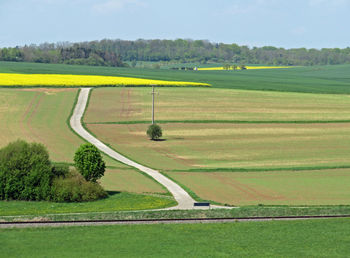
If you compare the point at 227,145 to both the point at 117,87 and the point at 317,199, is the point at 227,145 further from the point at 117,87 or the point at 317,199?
the point at 117,87

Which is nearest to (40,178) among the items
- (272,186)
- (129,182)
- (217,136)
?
(129,182)

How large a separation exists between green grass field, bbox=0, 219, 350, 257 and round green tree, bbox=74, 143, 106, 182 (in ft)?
45.5

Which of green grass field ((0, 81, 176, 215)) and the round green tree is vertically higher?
the round green tree

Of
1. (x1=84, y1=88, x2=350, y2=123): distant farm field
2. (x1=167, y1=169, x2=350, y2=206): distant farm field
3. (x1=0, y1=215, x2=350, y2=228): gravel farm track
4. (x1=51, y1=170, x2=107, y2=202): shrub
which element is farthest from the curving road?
(x1=51, y1=170, x2=107, y2=202): shrub

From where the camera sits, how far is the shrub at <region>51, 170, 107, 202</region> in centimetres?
4553

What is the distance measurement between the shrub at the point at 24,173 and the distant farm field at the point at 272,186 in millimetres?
11452

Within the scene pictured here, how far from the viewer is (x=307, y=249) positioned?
3180cm

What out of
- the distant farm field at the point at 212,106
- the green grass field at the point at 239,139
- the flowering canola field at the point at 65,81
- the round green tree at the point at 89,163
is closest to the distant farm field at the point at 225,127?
the distant farm field at the point at 212,106

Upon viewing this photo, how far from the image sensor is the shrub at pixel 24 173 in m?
46.0

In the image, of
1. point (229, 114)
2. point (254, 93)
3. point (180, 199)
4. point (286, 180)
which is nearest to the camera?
point (180, 199)

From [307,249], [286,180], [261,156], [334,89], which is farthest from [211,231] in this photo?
[334,89]

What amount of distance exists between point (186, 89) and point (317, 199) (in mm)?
82456

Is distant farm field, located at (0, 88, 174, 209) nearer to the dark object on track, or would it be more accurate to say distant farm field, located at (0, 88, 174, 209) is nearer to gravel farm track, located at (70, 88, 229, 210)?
gravel farm track, located at (70, 88, 229, 210)

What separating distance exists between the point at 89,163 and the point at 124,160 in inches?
701
